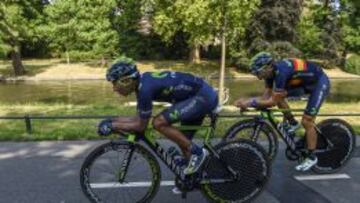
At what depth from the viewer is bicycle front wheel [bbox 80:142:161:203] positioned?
20.5 feet

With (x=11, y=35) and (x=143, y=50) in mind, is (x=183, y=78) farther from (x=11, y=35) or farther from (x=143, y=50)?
(x=143, y=50)

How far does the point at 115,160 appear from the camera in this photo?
6.45 meters

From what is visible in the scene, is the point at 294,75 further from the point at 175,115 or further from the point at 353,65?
the point at 353,65

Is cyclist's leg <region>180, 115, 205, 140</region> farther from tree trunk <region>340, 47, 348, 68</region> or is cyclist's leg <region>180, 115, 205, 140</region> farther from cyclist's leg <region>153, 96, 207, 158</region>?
tree trunk <region>340, 47, 348, 68</region>

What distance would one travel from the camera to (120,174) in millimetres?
6422

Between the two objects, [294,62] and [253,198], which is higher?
[294,62]

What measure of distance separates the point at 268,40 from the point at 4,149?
41693mm

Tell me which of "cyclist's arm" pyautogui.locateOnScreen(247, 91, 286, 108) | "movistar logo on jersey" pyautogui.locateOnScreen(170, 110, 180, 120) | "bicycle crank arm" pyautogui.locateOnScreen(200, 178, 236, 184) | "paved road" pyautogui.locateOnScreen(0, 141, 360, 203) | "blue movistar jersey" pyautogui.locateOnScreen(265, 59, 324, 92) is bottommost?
"paved road" pyautogui.locateOnScreen(0, 141, 360, 203)

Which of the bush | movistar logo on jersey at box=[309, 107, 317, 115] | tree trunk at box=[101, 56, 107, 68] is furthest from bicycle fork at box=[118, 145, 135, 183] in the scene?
the bush

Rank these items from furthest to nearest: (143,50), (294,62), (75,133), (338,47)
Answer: (143,50)
(338,47)
(75,133)
(294,62)

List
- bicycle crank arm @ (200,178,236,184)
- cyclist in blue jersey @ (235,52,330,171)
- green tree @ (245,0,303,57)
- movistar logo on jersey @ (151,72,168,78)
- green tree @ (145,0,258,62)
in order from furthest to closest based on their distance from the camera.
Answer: green tree @ (245,0,303,57)
green tree @ (145,0,258,62)
cyclist in blue jersey @ (235,52,330,171)
bicycle crank arm @ (200,178,236,184)
movistar logo on jersey @ (151,72,168,78)

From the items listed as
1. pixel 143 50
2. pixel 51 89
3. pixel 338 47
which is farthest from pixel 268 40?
pixel 51 89

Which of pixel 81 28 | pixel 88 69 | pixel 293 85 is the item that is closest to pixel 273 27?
pixel 81 28

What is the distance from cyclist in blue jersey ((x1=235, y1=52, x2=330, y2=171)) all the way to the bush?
4665 cm
